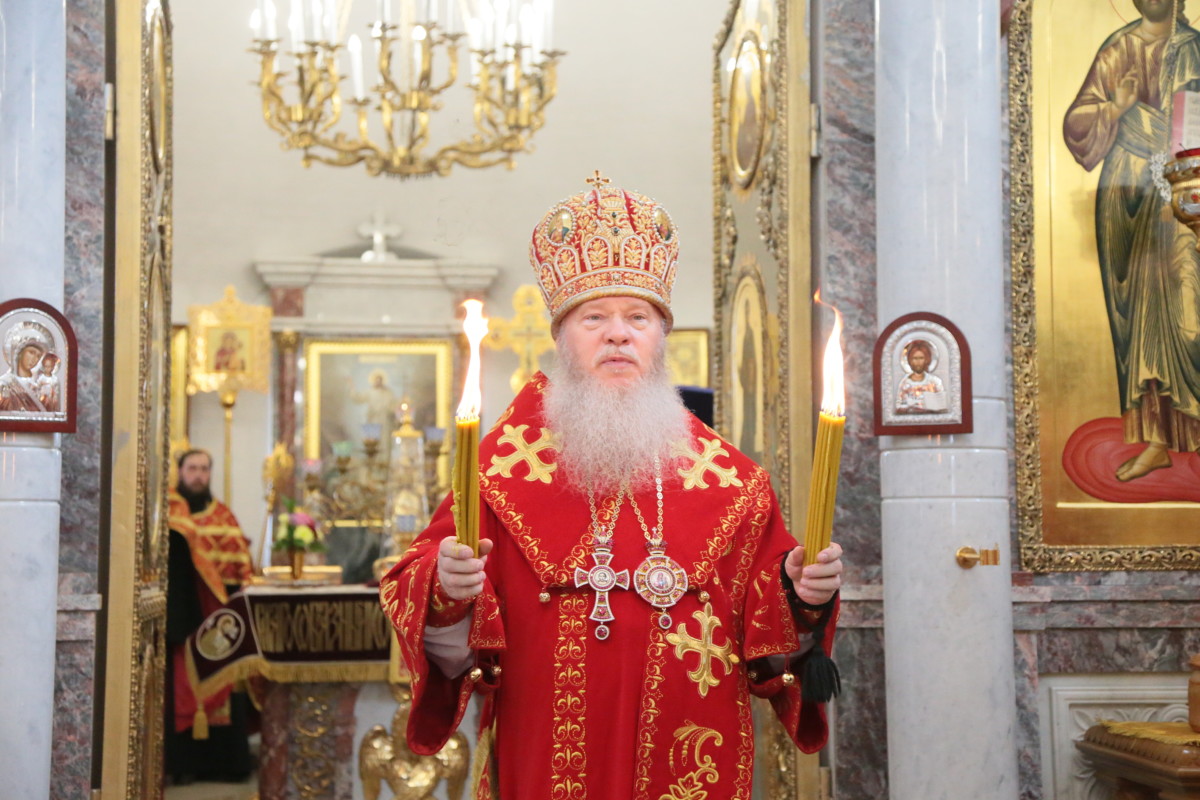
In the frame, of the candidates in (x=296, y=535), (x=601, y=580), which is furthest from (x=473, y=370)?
(x=296, y=535)

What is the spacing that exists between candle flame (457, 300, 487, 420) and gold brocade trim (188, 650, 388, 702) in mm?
4537

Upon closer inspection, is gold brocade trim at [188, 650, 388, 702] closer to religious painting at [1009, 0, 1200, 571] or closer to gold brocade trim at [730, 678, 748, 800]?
religious painting at [1009, 0, 1200, 571]

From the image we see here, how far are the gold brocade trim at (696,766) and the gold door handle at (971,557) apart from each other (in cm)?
156

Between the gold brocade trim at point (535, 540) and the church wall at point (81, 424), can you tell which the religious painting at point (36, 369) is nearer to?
the church wall at point (81, 424)

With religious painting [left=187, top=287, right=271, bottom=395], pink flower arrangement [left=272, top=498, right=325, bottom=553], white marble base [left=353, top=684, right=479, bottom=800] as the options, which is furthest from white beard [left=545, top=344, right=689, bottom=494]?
religious painting [left=187, top=287, right=271, bottom=395]

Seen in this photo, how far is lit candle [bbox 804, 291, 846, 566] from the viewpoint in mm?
1967

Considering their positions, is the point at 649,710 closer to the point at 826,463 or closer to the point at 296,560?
the point at 826,463

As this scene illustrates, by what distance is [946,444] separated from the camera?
4.20 m

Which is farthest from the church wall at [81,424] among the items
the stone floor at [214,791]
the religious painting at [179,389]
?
the religious painting at [179,389]

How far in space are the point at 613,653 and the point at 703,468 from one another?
48cm

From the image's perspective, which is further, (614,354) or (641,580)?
(614,354)

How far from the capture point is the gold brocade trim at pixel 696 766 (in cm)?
280

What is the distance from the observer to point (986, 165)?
14.0 feet

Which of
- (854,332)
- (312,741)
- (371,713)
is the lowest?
(312,741)
